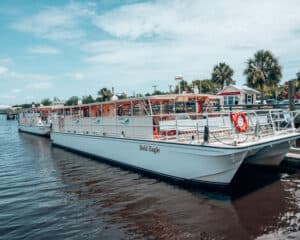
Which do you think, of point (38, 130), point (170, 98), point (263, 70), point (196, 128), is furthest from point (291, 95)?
point (38, 130)

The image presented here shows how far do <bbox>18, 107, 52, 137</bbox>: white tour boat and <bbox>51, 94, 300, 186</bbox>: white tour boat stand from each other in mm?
15425

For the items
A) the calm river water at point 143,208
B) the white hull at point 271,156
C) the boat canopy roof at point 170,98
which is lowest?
the calm river water at point 143,208

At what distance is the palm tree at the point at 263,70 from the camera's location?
36344 mm

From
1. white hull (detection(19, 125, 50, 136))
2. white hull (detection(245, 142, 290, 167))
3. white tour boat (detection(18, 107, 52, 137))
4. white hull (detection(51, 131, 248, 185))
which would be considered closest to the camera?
white hull (detection(51, 131, 248, 185))

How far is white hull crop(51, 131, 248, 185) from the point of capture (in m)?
8.38

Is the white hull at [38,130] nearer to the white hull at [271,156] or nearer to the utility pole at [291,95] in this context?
the white hull at [271,156]

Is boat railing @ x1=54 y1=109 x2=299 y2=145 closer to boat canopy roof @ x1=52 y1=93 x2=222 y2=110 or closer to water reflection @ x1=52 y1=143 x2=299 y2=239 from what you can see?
boat canopy roof @ x1=52 y1=93 x2=222 y2=110

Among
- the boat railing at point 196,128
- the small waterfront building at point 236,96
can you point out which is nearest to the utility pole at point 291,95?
the boat railing at point 196,128

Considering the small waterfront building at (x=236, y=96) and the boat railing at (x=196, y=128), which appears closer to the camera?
the boat railing at (x=196, y=128)

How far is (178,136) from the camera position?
10.0m

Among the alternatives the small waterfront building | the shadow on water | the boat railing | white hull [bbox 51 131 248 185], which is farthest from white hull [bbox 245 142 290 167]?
the small waterfront building

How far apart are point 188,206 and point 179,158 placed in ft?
6.77

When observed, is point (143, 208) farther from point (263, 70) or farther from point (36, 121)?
point (263, 70)

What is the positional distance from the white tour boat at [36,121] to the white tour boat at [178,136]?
50.6ft
